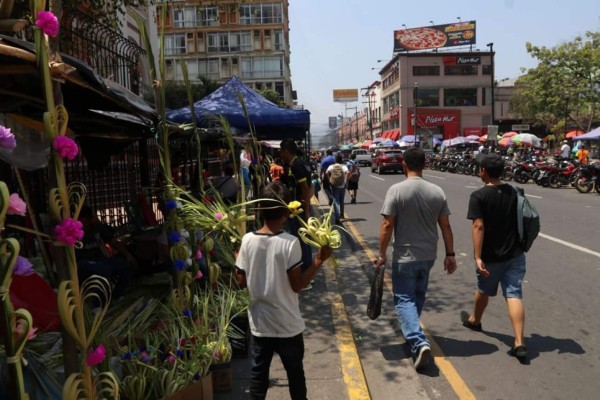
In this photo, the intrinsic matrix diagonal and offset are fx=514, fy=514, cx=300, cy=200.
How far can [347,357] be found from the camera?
4.38 metres

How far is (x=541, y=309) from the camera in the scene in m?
5.49

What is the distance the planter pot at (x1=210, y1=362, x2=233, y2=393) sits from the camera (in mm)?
3647

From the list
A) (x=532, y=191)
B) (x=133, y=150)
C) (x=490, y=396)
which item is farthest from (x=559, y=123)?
(x=490, y=396)

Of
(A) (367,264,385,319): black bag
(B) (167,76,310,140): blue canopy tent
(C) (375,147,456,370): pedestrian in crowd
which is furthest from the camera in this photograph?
(B) (167,76,310,140): blue canopy tent

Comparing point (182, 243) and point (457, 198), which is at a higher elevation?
point (182, 243)

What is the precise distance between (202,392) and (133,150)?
7614mm

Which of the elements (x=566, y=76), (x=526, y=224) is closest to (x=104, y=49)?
(x=526, y=224)

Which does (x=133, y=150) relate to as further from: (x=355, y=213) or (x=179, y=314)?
(x=179, y=314)

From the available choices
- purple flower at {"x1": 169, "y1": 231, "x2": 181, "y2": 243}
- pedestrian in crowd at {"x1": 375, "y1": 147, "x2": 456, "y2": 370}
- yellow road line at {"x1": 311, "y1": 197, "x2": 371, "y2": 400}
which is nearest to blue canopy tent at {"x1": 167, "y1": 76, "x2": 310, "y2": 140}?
yellow road line at {"x1": 311, "y1": 197, "x2": 371, "y2": 400}

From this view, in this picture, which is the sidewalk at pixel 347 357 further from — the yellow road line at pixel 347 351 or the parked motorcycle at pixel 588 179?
the parked motorcycle at pixel 588 179

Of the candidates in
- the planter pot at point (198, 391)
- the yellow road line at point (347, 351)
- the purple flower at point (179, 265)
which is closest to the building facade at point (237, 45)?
the yellow road line at point (347, 351)

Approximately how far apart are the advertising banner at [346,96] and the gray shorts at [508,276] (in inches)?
4752

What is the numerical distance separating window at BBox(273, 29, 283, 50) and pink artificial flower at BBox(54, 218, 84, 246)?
64.7m

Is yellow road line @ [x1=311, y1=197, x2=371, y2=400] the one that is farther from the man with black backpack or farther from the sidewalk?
the man with black backpack
